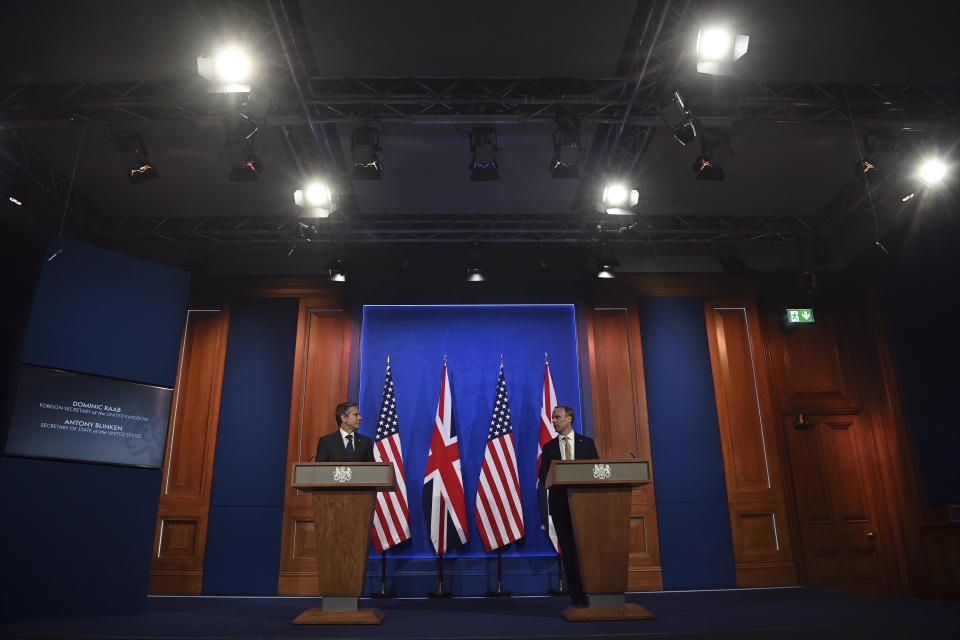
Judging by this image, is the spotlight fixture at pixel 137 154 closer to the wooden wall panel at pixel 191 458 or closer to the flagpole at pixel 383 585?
the wooden wall panel at pixel 191 458

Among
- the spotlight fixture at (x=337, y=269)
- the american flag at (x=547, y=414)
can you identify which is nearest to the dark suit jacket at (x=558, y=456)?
the american flag at (x=547, y=414)

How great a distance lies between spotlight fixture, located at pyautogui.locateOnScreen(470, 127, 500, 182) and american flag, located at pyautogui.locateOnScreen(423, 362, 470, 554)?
259 cm

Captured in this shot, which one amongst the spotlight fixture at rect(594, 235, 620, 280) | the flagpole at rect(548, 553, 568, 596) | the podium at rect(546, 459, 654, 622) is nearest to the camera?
the podium at rect(546, 459, 654, 622)

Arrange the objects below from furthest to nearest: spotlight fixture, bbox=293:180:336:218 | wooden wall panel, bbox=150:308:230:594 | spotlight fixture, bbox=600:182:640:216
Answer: wooden wall panel, bbox=150:308:230:594 → spotlight fixture, bbox=600:182:640:216 → spotlight fixture, bbox=293:180:336:218

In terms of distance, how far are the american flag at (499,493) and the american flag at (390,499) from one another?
0.77 metres

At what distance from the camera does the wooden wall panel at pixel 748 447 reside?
20.6 ft

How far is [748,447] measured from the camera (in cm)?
666

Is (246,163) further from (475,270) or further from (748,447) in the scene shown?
(748,447)

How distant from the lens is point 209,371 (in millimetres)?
6824

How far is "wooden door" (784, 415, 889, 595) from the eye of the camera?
250 inches

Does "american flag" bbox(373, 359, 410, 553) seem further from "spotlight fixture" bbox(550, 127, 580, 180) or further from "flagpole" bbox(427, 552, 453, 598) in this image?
"spotlight fixture" bbox(550, 127, 580, 180)

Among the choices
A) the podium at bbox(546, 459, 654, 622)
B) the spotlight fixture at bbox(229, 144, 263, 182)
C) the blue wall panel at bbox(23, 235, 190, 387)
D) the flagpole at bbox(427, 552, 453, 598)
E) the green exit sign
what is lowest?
the flagpole at bbox(427, 552, 453, 598)

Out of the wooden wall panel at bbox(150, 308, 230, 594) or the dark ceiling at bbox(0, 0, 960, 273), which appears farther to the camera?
the wooden wall panel at bbox(150, 308, 230, 594)

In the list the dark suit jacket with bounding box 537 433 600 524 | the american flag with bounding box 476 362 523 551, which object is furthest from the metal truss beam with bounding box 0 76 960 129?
the american flag with bounding box 476 362 523 551
